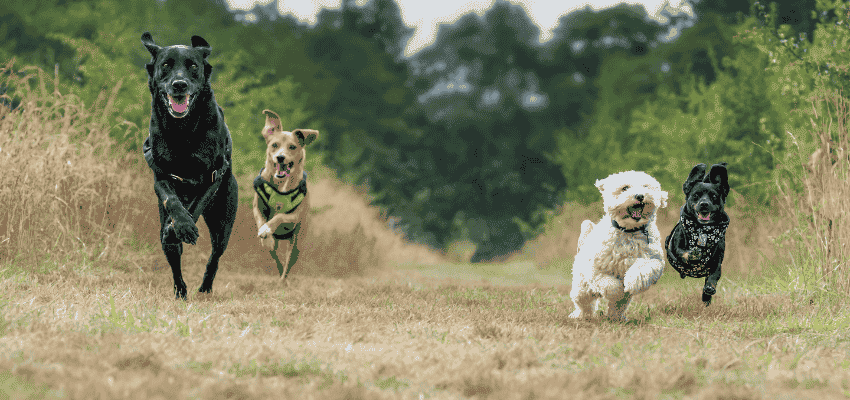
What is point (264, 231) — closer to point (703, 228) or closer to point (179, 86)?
point (179, 86)

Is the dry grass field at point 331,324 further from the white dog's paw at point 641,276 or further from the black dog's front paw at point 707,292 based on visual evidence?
the white dog's paw at point 641,276

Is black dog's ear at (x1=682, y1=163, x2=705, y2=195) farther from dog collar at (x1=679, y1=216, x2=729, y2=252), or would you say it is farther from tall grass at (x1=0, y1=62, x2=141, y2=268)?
tall grass at (x1=0, y1=62, x2=141, y2=268)

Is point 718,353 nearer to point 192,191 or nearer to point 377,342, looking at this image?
point 377,342

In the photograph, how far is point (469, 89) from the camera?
83.3 feet

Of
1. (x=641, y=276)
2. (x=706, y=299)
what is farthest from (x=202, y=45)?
(x=706, y=299)

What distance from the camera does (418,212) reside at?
72.0 ft

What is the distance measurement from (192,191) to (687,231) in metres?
4.13

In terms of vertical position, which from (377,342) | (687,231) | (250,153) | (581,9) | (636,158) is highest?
(581,9)

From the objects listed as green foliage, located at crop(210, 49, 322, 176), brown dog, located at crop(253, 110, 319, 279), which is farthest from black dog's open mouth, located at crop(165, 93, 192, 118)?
green foliage, located at crop(210, 49, 322, 176)

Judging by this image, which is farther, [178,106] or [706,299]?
[706,299]

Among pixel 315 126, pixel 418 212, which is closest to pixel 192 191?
pixel 315 126

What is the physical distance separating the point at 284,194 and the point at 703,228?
15.3ft

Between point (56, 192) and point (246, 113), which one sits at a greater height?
point (246, 113)

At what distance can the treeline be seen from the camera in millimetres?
12633
